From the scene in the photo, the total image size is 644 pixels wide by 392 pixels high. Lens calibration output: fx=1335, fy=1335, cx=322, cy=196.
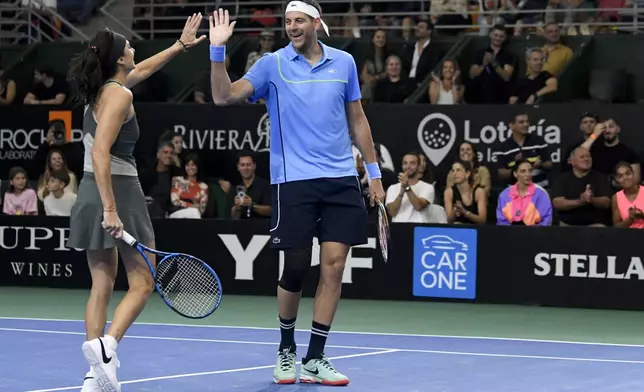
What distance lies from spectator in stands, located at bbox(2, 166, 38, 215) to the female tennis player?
307 inches

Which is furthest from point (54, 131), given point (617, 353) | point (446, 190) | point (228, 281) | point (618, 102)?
point (617, 353)

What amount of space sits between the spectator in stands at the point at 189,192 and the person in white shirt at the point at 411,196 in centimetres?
207

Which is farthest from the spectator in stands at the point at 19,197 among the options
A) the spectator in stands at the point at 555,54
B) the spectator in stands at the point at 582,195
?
the spectator in stands at the point at 555,54

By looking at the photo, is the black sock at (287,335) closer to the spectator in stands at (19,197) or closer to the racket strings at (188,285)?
the racket strings at (188,285)

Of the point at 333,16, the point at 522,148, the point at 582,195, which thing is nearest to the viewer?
the point at 582,195

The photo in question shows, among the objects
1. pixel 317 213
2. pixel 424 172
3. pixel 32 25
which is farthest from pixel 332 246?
pixel 32 25

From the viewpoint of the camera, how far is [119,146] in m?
6.71

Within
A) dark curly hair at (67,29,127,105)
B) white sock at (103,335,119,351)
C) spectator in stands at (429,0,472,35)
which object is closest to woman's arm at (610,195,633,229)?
spectator in stands at (429,0,472,35)

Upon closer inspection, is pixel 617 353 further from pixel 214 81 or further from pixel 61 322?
pixel 61 322

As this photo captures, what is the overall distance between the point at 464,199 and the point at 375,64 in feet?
9.25

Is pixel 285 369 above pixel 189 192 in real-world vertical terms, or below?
below

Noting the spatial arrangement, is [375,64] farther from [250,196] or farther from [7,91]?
[7,91]

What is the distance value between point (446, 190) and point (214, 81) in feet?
21.1

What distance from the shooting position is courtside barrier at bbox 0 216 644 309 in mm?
12414
